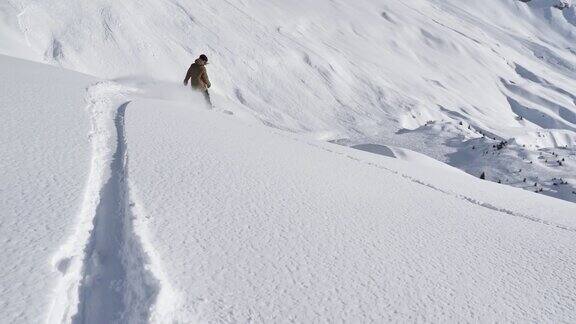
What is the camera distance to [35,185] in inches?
110

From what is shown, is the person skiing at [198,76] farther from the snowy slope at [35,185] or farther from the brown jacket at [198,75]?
the snowy slope at [35,185]

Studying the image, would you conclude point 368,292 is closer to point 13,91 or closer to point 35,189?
point 35,189

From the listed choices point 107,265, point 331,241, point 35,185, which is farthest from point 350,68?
point 107,265

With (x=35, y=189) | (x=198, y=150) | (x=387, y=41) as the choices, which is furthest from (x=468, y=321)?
(x=387, y=41)

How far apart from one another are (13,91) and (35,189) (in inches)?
114

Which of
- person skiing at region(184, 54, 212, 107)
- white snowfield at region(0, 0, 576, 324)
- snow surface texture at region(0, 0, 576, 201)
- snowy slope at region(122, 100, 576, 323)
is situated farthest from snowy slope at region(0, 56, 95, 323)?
snow surface texture at region(0, 0, 576, 201)

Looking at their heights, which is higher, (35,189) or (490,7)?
(35,189)

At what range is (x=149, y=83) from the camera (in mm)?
12750

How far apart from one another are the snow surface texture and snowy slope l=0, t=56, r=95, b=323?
696 cm

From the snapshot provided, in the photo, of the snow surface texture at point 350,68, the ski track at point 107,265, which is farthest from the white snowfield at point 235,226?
the snow surface texture at point 350,68

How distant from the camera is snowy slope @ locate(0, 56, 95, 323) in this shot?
181 cm

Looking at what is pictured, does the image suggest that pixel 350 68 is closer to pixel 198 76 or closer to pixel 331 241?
pixel 198 76

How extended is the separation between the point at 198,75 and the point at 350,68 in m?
8.97

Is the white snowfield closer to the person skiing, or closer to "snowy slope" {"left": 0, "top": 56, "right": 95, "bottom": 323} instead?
"snowy slope" {"left": 0, "top": 56, "right": 95, "bottom": 323}
